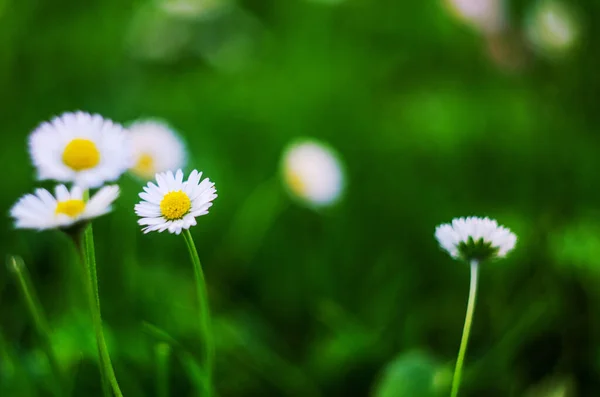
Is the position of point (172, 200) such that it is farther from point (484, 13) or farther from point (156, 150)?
point (484, 13)

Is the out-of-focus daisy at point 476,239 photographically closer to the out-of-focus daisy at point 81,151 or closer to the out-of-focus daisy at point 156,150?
the out-of-focus daisy at point 81,151

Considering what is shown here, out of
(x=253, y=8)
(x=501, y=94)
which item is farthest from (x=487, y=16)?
(x=253, y=8)

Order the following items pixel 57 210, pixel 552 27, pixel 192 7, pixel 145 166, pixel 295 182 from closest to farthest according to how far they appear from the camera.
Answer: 1. pixel 57 210
2. pixel 145 166
3. pixel 295 182
4. pixel 552 27
5. pixel 192 7

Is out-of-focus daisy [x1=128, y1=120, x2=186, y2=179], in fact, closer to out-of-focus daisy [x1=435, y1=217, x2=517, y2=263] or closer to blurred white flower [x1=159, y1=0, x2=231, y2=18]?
out-of-focus daisy [x1=435, y1=217, x2=517, y2=263]

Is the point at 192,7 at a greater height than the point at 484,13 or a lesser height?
greater

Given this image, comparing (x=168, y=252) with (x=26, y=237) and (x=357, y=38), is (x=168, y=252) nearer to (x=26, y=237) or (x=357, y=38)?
(x=26, y=237)

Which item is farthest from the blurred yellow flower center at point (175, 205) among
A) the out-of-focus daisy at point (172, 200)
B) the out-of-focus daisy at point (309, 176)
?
the out-of-focus daisy at point (309, 176)

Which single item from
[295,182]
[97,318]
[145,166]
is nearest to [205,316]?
[97,318]
